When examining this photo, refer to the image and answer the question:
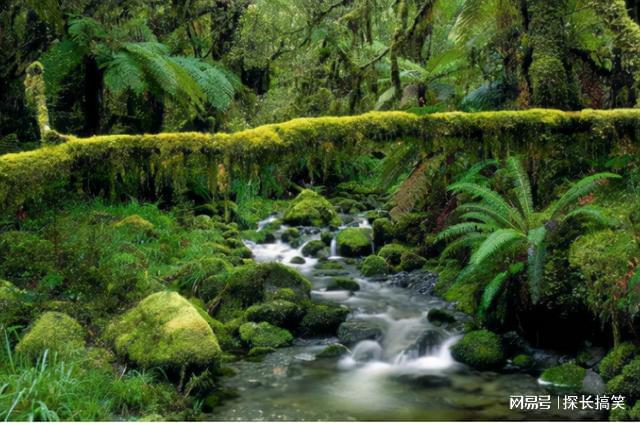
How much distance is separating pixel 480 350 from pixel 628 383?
5.24 feet

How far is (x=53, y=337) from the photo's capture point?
16.4 ft

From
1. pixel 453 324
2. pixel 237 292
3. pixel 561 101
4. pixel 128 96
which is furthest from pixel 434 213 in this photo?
pixel 128 96

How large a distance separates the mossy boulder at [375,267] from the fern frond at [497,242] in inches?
123

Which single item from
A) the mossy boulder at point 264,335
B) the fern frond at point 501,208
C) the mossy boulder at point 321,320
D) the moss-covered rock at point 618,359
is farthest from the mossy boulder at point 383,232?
the moss-covered rock at point 618,359

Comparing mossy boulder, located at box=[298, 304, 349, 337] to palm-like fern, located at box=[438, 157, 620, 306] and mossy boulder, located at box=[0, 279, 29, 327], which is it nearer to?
palm-like fern, located at box=[438, 157, 620, 306]

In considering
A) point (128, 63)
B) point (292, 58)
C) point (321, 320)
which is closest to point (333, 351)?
point (321, 320)

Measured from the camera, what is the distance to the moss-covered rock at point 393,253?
9.56m

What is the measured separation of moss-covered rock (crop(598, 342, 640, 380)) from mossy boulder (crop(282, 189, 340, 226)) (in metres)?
7.57

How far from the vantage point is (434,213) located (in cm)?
929

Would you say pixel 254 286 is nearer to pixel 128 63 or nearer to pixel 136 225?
pixel 136 225

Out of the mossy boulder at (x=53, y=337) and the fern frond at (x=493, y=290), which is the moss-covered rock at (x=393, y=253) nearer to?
the fern frond at (x=493, y=290)

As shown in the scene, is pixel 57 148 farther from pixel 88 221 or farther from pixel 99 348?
pixel 88 221

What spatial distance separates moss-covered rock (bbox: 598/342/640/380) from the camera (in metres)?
4.75

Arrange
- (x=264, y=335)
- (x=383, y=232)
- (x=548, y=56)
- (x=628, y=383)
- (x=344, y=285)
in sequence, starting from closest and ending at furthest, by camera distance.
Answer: (x=628, y=383)
(x=548, y=56)
(x=264, y=335)
(x=344, y=285)
(x=383, y=232)
